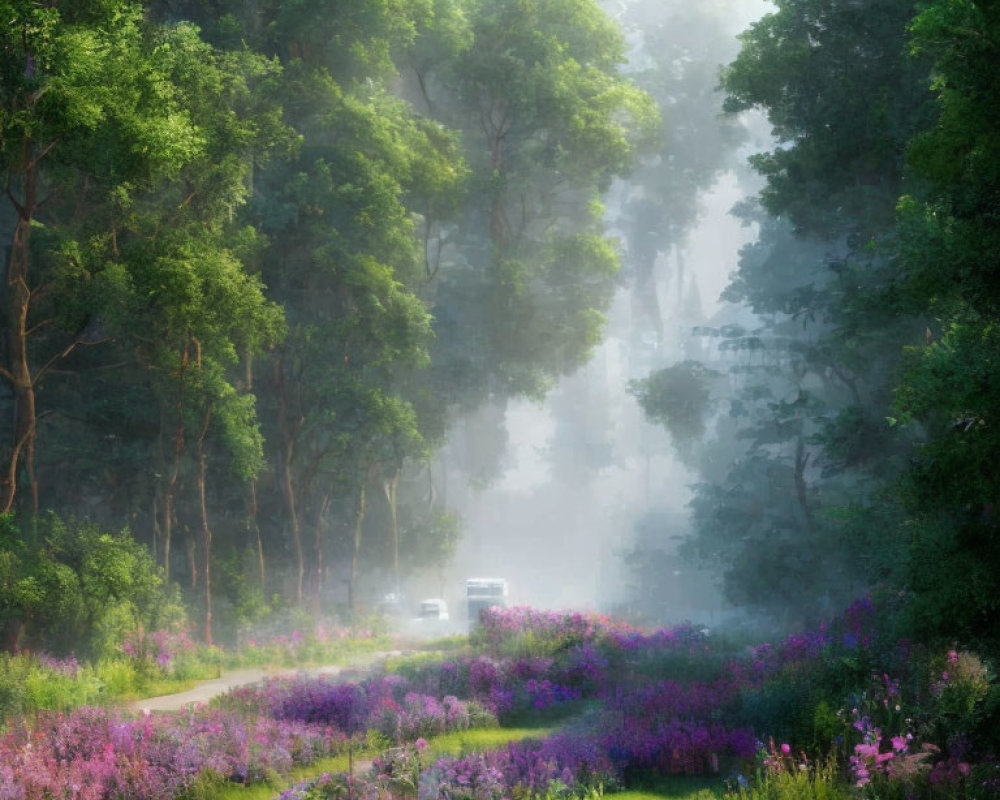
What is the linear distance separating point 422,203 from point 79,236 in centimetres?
1765

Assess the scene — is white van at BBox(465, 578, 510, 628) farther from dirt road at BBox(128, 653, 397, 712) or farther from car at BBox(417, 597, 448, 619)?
dirt road at BBox(128, 653, 397, 712)

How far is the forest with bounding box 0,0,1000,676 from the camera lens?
510 inches

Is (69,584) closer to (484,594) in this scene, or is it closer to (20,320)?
(20,320)

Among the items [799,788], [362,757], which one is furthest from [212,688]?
[799,788]

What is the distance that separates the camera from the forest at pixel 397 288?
510 inches

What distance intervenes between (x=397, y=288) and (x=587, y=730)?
24110mm

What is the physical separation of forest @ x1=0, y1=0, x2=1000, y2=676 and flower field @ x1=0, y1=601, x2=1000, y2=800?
56.7 inches

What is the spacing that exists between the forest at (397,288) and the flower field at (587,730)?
144 cm

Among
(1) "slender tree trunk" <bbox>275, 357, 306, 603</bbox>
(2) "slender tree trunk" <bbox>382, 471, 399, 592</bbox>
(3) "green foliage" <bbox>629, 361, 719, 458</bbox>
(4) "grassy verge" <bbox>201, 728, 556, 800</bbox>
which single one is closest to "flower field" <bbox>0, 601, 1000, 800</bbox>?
(4) "grassy verge" <bbox>201, 728, 556, 800</bbox>

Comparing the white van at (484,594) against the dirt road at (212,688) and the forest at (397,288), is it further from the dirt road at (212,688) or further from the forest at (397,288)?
the dirt road at (212,688)

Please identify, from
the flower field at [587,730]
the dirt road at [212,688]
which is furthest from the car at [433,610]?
the flower field at [587,730]

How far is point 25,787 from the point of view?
1117 cm

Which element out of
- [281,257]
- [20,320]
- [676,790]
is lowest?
[676,790]

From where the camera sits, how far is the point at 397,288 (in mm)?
36625
